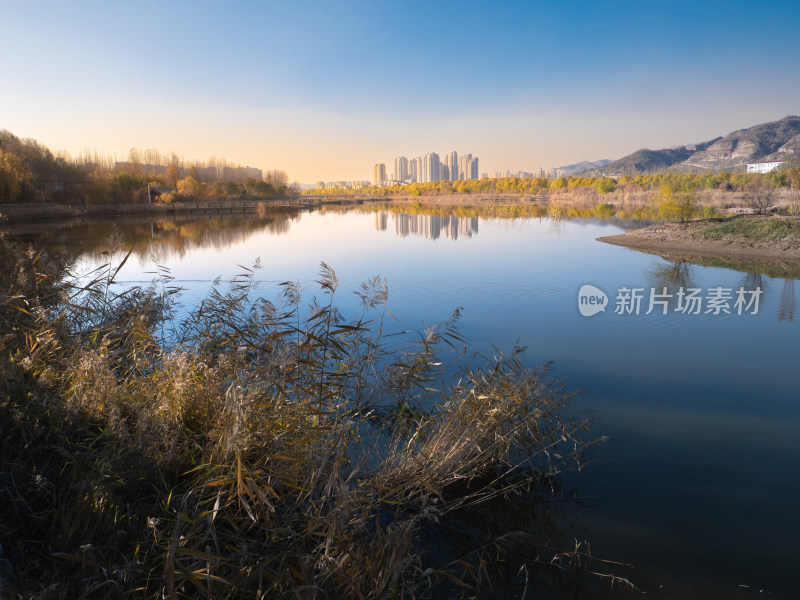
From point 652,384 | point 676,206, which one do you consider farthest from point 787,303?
point 676,206

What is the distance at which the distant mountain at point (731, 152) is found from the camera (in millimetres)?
150625

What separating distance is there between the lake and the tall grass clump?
0.50 meters

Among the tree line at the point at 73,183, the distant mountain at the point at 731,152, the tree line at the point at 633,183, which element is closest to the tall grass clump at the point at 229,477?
the tree line at the point at 633,183

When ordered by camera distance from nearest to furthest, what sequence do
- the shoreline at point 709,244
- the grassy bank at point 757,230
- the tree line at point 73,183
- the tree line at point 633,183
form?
the shoreline at point 709,244, the grassy bank at point 757,230, the tree line at point 73,183, the tree line at point 633,183

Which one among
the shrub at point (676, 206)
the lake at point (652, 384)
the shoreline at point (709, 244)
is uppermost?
the shrub at point (676, 206)

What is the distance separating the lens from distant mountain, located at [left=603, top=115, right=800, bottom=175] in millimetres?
150625

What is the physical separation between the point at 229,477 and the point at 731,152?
20379 cm

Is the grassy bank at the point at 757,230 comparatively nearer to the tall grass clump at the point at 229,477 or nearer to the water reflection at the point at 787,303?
the water reflection at the point at 787,303

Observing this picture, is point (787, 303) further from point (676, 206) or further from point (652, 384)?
point (676, 206)

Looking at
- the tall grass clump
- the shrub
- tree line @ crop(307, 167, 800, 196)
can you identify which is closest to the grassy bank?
the shrub

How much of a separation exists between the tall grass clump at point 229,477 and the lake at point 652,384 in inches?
19.8

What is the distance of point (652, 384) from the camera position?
6.11 m

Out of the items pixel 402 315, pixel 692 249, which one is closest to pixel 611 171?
pixel 692 249

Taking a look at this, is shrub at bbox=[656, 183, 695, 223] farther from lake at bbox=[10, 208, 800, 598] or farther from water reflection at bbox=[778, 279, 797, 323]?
water reflection at bbox=[778, 279, 797, 323]
